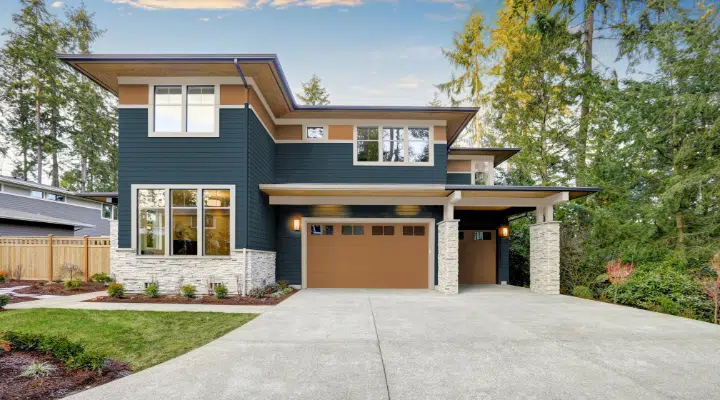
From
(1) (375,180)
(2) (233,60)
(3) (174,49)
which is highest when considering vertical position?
(3) (174,49)

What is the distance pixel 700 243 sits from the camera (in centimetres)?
990

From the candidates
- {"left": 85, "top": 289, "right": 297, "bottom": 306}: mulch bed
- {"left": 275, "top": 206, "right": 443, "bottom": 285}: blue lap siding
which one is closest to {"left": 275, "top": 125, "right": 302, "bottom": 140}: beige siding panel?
{"left": 275, "top": 206, "right": 443, "bottom": 285}: blue lap siding

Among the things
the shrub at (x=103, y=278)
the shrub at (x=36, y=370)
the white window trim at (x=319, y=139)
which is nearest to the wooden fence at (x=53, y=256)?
the shrub at (x=103, y=278)

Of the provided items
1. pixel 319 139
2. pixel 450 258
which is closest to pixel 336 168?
pixel 319 139

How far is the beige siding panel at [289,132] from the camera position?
35.6 feet

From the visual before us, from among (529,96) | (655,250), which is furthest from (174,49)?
(655,250)

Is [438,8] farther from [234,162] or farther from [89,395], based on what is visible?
[89,395]

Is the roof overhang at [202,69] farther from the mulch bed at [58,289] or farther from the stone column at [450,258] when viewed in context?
the mulch bed at [58,289]

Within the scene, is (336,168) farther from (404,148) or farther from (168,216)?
(168,216)

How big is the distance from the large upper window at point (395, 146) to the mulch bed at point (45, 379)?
8198mm

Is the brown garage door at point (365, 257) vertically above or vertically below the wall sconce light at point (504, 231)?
below

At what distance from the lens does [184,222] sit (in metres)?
8.38

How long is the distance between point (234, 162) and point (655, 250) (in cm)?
1228

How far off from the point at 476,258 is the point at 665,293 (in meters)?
5.41
